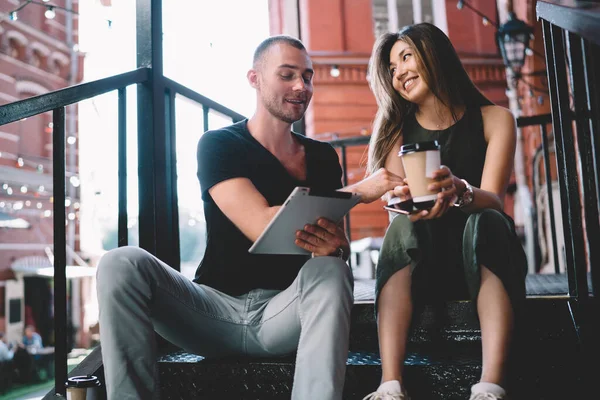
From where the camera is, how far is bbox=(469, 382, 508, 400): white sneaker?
4.23ft

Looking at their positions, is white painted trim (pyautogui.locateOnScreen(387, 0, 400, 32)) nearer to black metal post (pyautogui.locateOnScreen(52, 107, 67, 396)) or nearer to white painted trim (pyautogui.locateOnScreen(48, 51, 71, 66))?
white painted trim (pyautogui.locateOnScreen(48, 51, 71, 66))

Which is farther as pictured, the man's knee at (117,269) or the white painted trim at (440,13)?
the white painted trim at (440,13)

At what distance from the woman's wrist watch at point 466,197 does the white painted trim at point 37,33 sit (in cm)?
1338

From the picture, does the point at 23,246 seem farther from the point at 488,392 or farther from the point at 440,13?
the point at 488,392

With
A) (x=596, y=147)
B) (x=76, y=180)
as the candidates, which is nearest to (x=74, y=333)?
(x=76, y=180)

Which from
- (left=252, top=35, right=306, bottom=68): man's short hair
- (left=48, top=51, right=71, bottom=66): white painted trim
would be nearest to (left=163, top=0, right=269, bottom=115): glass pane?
(left=252, top=35, right=306, bottom=68): man's short hair

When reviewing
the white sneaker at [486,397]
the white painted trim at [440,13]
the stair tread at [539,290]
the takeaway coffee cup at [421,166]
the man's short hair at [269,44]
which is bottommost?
the white sneaker at [486,397]

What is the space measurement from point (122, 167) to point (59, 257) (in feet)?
1.38

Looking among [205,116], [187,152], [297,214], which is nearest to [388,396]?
[297,214]

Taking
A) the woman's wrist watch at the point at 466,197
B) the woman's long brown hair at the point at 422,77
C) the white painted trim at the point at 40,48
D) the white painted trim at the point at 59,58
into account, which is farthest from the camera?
the white painted trim at the point at 59,58

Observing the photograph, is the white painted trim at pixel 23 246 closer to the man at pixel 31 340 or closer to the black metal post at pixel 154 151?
the man at pixel 31 340

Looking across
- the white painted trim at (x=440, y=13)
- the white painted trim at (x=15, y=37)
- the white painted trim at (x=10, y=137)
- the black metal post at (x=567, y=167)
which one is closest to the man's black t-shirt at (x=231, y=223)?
the black metal post at (x=567, y=167)

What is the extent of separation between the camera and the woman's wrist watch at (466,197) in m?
1.53

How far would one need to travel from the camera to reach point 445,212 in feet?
5.00
